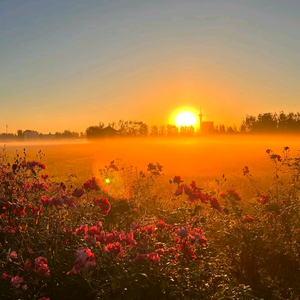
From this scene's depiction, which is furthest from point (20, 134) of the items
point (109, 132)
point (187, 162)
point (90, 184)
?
point (90, 184)

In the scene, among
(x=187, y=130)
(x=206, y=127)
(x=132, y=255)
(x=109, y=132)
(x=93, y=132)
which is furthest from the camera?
(x=206, y=127)

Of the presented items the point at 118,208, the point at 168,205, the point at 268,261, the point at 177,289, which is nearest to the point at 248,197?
the point at 168,205

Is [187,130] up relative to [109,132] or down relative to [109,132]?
up

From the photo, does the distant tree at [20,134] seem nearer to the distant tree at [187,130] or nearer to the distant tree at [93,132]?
the distant tree at [93,132]

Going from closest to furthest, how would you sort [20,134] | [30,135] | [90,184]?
[90,184]
[20,134]
[30,135]

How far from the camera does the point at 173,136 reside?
81250 millimetres

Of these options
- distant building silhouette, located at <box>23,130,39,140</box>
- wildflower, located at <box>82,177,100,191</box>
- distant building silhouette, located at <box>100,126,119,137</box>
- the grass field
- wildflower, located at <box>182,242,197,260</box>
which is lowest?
the grass field

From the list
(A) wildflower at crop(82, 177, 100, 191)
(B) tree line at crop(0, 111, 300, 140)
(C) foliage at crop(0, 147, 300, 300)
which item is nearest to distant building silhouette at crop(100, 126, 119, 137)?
(B) tree line at crop(0, 111, 300, 140)

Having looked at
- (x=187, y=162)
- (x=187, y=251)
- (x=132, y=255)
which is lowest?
(x=187, y=162)

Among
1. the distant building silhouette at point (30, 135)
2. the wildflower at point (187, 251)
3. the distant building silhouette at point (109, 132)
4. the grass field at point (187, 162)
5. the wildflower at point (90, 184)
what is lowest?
the grass field at point (187, 162)

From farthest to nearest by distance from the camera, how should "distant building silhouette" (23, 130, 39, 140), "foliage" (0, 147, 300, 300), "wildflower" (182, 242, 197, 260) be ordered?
"distant building silhouette" (23, 130, 39, 140) < "wildflower" (182, 242, 197, 260) < "foliage" (0, 147, 300, 300)

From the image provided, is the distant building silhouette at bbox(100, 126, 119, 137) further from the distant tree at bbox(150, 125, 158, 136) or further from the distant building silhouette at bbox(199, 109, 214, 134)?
the distant building silhouette at bbox(199, 109, 214, 134)

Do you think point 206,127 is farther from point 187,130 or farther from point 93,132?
point 93,132

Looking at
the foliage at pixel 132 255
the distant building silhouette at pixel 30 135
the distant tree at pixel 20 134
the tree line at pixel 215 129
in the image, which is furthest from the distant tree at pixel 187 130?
the distant tree at pixel 20 134
